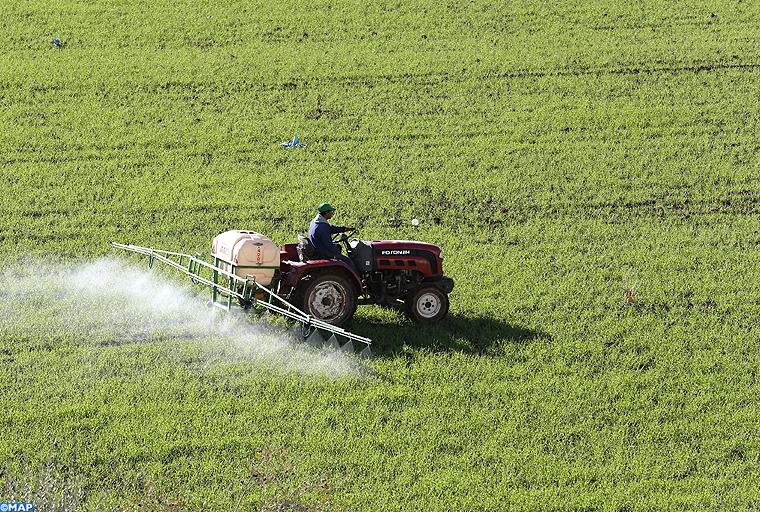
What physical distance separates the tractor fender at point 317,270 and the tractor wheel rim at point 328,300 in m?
0.18

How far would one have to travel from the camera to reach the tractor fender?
374 inches

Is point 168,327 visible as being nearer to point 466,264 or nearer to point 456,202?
point 466,264

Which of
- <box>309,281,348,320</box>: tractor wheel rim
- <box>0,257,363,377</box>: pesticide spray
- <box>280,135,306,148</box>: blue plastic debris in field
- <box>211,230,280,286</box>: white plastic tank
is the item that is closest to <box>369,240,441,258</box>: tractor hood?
<box>309,281,348,320</box>: tractor wheel rim

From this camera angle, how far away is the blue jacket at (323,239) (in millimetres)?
9609

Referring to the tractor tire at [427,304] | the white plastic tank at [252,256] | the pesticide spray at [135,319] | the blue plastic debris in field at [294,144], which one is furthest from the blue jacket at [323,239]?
the blue plastic debris in field at [294,144]

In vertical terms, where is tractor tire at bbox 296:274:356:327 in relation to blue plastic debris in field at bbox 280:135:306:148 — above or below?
below

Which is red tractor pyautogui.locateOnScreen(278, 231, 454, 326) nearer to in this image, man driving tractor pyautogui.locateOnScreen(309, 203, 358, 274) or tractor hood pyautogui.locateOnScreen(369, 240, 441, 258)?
tractor hood pyautogui.locateOnScreen(369, 240, 441, 258)

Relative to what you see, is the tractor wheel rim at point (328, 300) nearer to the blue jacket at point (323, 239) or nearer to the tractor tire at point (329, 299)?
the tractor tire at point (329, 299)

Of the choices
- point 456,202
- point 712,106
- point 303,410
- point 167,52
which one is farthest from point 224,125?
point 712,106

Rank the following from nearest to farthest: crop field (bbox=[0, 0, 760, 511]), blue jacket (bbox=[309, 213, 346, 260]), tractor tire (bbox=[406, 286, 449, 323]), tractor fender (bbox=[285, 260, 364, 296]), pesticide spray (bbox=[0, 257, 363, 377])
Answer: crop field (bbox=[0, 0, 760, 511]), pesticide spray (bbox=[0, 257, 363, 377]), tractor fender (bbox=[285, 260, 364, 296]), blue jacket (bbox=[309, 213, 346, 260]), tractor tire (bbox=[406, 286, 449, 323])

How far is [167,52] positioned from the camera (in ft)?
67.7

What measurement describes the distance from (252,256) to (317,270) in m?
0.86

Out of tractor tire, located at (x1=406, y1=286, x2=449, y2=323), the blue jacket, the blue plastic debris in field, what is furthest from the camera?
the blue plastic debris in field

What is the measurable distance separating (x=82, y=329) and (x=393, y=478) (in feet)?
16.2
